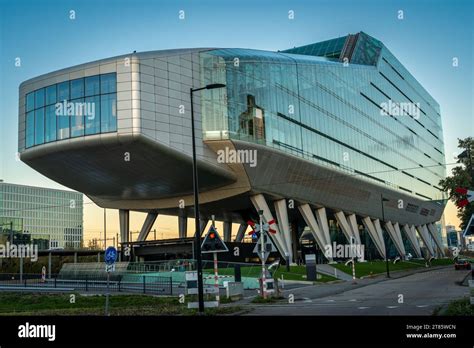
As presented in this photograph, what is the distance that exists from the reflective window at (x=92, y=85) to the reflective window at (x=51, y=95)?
3.57 m

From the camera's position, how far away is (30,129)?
4803cm

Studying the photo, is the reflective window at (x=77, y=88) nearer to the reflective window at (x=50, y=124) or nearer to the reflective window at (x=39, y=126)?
the reflective window at (x=50, y=124)

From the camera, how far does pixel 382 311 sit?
17000 mm

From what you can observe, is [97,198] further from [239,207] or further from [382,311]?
[382,311]

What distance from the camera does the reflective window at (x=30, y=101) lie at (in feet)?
158

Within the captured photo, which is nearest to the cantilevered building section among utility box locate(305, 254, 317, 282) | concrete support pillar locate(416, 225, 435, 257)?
utility box locate(305, 254, 317, 282)

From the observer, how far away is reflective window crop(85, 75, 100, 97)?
45000 mm

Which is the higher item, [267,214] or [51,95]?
[51,95]

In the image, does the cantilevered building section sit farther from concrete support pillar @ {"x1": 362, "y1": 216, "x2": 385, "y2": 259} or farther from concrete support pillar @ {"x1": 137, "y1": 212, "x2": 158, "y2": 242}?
concrete support pillar @ {"x1": 362, "y1": 216, "x2": 385, "y2": 259}

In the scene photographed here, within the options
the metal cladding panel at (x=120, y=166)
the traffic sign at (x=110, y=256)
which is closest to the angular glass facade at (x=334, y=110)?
the metal cladding panel at (x=120, y=166)

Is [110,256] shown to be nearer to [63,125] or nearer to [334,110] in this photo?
[63,125]

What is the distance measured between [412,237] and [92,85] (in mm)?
83887

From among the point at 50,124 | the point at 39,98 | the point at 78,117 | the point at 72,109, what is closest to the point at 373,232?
the point at 78,117
